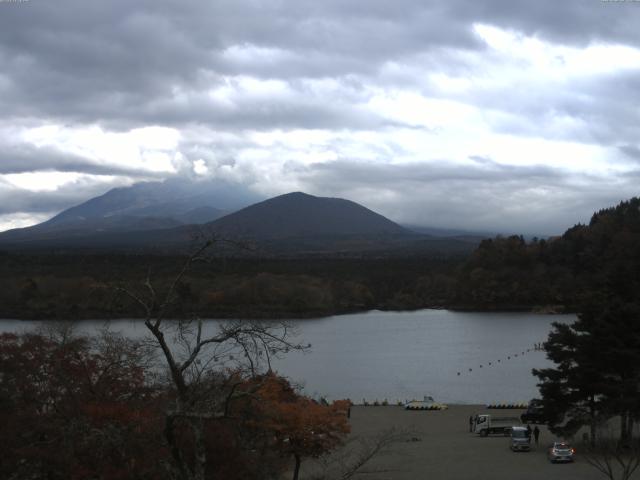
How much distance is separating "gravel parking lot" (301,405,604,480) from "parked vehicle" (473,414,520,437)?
8.2 inches

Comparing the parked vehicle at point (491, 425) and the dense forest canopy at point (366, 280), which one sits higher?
the dense forest canopy at point (366, 280)

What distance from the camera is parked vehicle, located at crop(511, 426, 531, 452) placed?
15320 millimetres

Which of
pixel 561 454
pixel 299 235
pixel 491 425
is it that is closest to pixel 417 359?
pixel 491 425

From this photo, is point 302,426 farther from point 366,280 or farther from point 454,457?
point 366,280

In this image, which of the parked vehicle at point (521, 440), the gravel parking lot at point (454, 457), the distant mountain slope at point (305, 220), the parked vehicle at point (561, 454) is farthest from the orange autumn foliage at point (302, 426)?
the distant mountain slope at point (305, 220)

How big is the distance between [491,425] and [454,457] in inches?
129

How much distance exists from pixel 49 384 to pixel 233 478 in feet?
9.74

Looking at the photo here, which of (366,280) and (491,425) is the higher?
(366,280)

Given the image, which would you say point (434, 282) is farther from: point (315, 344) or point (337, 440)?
point (337, 440)

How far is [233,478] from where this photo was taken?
8.38 m

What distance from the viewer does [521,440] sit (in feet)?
50.3

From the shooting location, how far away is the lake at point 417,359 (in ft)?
88.6

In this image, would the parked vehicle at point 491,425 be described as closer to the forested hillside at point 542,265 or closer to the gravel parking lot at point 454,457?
the gravel parking lot at point 454,457

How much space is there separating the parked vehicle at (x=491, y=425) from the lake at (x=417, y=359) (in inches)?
A: 240
